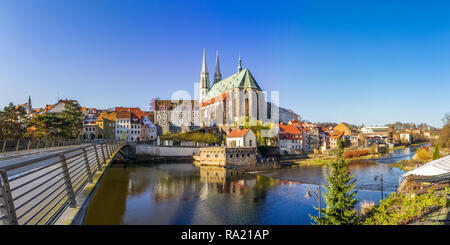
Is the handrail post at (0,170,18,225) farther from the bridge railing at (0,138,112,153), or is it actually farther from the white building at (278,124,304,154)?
the white building at (278,124,304,154)

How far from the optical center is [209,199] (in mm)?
22250

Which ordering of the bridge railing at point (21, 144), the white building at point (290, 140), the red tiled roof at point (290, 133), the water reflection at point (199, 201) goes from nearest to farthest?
the water reflection at point (199, 201), the bridge railing at point (21, 144), the white building at point (290, 140), the red tiled roof at point (290, 133)

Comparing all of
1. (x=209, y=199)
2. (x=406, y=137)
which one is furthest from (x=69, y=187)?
(x=406, y=137)

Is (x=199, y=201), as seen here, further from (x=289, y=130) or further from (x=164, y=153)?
(x=289, y=130)

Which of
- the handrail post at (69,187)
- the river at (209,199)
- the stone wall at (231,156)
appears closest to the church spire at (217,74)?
the stone wall at (231,156)

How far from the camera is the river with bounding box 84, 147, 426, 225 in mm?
16625

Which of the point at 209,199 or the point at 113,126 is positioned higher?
the point at 113,126

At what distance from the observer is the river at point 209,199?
54.5ft

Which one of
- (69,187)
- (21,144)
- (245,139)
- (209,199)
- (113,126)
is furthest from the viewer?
(113,126)

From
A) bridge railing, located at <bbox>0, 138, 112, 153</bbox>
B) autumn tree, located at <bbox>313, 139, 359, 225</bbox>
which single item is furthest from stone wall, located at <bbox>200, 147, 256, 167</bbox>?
autumn tree, located at <bbox>313, 139, 359, 225</bbox>

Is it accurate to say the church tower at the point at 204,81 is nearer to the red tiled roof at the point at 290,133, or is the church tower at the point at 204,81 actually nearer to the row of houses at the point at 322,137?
the row of houses at the point at 322,137

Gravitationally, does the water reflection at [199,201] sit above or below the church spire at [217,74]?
below
